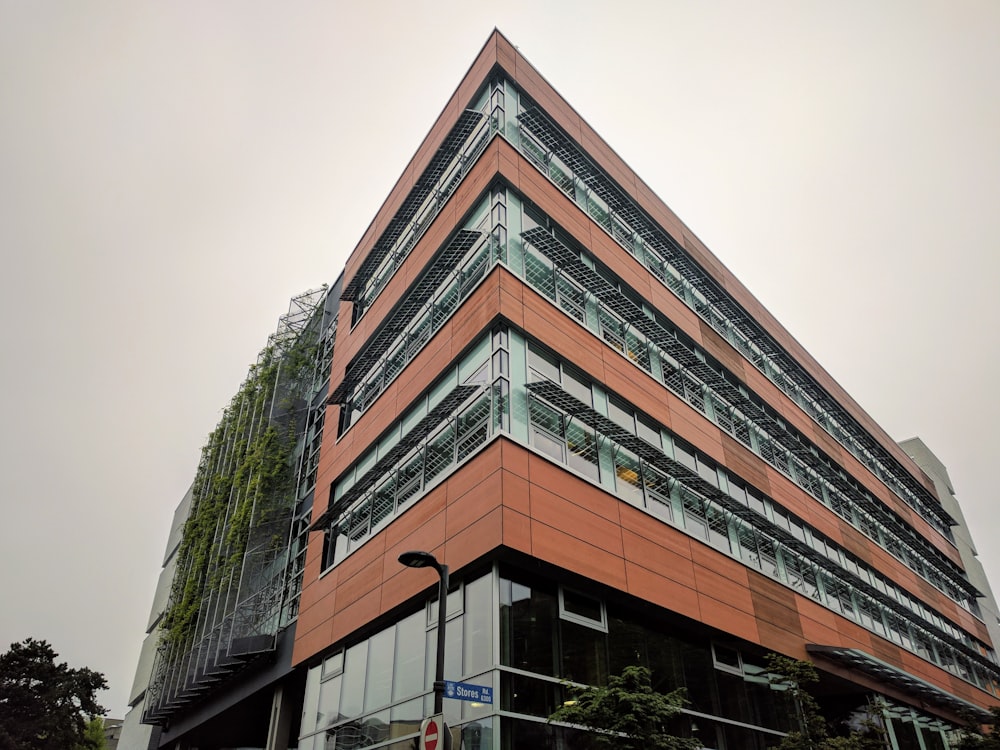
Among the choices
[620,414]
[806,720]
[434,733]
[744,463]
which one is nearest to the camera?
[434,733]

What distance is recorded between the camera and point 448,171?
86.5 ft

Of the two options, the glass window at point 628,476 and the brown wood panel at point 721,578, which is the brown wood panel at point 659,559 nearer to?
the brown wood panel at point 721,578

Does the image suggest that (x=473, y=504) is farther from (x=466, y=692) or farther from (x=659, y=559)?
(x=659, y=559)

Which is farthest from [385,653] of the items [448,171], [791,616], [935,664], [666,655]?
[935,664]

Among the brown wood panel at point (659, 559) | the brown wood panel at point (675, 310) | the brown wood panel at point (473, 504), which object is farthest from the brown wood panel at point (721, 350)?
the brown wood panel at point (473, 504)

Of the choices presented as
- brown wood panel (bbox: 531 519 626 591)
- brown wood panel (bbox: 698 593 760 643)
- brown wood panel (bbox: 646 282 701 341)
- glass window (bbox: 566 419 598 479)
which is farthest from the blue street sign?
brown wood panel (bbox: 646 282 701 341)

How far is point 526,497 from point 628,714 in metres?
5.11

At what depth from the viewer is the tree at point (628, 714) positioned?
13.6 m

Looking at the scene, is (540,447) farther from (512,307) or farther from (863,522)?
(863,522)

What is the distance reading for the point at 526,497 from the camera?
1703 cm

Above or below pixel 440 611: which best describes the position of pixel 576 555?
above

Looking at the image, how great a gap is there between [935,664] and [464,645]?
1230 inches

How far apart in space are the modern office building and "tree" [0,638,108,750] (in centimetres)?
668

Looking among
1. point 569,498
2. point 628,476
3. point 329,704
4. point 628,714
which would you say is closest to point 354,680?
point 329,704
